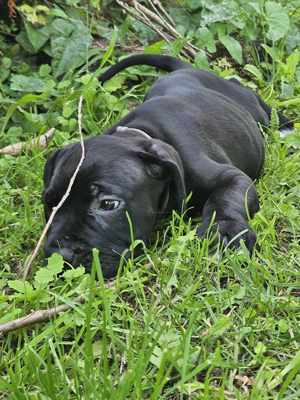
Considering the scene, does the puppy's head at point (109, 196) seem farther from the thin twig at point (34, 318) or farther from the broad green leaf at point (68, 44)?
the broad green leaf at point (68, 44)

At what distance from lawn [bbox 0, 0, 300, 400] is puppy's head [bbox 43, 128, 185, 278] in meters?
0.12

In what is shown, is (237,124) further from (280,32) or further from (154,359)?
(154,359)

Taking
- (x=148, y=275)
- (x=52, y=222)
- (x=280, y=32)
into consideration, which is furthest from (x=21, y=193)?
(x=280, y=32)

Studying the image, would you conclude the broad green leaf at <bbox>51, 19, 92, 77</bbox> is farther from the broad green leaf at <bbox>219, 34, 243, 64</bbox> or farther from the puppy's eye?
the puppy's eye

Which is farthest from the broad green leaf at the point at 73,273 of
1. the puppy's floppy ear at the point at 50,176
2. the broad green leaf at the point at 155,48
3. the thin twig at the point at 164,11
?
the thin twig at the point at 164,11

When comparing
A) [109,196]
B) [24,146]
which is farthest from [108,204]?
[24,146]

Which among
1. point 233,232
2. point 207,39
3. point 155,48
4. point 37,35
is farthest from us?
point 207,39

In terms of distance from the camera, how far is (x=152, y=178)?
3.84 metres

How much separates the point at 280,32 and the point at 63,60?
1.86 metres

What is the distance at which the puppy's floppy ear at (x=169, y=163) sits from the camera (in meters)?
3.83

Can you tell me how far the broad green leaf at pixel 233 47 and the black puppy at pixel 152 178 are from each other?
1.58 m

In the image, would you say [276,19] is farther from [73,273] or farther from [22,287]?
[22,287]

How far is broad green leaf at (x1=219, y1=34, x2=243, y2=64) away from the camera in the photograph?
6.45 meters

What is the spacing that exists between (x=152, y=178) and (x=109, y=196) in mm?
312
